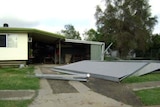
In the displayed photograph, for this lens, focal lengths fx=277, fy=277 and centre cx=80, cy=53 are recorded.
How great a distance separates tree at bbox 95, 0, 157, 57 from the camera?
42.3m

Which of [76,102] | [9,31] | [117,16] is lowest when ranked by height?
[76,102]

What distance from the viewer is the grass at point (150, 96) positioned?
7918 millimetres

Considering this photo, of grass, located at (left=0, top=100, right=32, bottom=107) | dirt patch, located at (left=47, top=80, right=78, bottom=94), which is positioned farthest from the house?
grass, located at (left=0, top=100, right=32, bottom=107)

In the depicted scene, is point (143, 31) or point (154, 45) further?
point (154, 45)

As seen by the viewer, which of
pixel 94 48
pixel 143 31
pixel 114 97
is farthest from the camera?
pixel 143 31

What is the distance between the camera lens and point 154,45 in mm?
45906

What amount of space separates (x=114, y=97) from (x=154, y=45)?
1543 inches

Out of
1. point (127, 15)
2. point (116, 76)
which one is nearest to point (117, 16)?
point (127, 15)

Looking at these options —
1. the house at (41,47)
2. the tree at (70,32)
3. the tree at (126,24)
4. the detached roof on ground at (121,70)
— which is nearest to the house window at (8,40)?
the house at (41,47)

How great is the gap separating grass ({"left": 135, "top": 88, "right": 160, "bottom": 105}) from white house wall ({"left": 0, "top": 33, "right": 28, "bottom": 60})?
12.1 m

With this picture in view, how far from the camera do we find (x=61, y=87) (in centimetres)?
998

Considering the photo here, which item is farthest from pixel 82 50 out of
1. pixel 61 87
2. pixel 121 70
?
pixel 61 87

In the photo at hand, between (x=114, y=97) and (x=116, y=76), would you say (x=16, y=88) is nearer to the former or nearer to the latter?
(x=114, y=97)

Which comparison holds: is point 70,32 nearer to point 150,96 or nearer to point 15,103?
point 150,96
